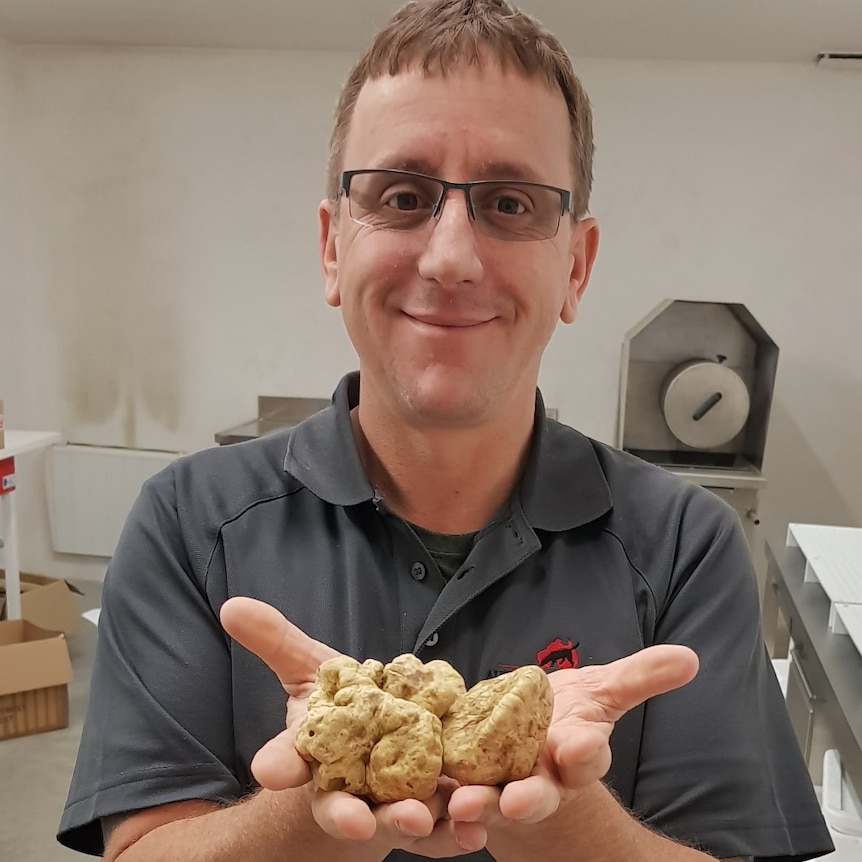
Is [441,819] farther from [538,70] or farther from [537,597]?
[538,70]

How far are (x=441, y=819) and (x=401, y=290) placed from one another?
22.7 inches

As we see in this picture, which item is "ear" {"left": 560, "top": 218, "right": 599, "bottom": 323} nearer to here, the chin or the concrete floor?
the chin

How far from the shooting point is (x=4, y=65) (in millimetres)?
3576

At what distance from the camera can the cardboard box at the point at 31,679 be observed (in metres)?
2.59

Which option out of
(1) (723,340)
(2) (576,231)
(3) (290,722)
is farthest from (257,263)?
(3) (290,722)

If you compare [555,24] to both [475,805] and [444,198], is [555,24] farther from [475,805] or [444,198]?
[475,805]

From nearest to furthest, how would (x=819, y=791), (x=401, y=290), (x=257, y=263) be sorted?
(x=401, y=290)
(x=819, y=791)
(x=257, y=263)

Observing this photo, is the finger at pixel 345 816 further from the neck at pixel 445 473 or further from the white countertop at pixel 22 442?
the white countertop at pixel 22 442

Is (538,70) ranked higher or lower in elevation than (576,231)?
higher

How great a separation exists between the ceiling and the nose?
2230 millimetres

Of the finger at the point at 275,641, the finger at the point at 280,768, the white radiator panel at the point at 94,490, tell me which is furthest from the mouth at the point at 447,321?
the white radiator panel at the point at 94,490

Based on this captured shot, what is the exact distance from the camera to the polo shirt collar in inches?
40.3

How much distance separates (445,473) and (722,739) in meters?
0.47

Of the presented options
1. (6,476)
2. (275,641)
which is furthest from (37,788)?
(275,641)
